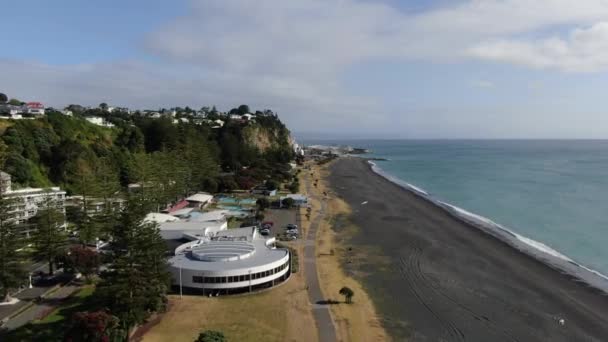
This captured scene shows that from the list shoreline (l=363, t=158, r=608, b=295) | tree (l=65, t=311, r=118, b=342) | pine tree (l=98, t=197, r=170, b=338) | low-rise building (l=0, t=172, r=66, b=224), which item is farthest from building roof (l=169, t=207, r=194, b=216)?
shoreline (l=363, t=158, r=608, b=295)

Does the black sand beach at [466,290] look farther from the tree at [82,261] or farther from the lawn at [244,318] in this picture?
the tree at [82,261]

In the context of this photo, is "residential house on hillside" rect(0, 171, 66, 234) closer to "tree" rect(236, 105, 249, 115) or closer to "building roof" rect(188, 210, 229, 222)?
"building roof" rect(188, 210, 229, 222)

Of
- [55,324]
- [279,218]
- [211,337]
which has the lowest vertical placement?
[55,324]


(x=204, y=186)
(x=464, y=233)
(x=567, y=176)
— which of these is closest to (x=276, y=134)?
(x=204, y=186)

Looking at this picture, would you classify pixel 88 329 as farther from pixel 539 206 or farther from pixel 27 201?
pixel 539 206

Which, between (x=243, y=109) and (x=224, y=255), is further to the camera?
(x=243, y=109)

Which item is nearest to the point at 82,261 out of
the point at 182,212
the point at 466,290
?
the point at 182,212

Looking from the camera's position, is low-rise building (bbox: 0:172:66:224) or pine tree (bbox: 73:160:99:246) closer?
pine tree (bbox: 73:160:99:246)
